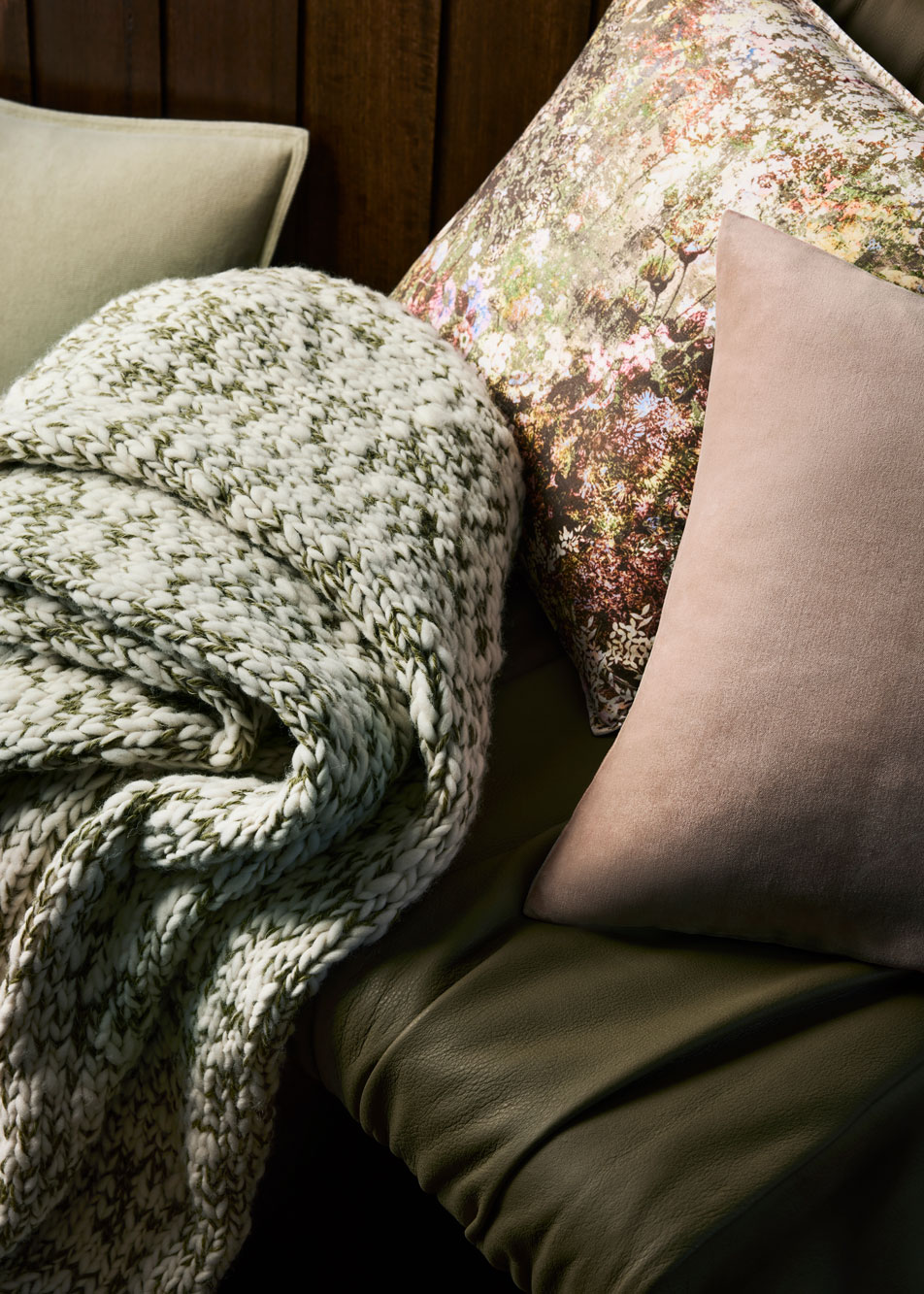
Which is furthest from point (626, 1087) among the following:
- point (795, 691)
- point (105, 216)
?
point (105, 216)

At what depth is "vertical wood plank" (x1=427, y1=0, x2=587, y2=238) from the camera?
3.50ft

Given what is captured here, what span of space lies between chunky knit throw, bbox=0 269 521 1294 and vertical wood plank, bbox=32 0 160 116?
2.22 feet

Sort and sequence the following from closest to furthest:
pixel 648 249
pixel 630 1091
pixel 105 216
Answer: pixel 630 1091
pixel 648 249
pixel 105 216

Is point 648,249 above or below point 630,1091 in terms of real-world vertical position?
above

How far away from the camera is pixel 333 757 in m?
0.50

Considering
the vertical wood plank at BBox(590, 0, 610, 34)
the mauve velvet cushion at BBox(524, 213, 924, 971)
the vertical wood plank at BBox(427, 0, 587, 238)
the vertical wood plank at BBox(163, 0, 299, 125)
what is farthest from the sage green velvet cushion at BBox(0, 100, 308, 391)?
the mauve velvet cushion at BBox(524, 213, 924, 971)

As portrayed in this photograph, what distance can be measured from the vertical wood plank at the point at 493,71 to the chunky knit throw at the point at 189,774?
660 mm

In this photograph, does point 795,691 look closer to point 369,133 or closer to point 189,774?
point 189,774

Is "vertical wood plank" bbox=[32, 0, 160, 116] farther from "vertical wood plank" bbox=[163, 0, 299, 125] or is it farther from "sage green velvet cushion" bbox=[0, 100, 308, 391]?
"sage green velvet cushion" bbox=[0, 100, 308, 391]

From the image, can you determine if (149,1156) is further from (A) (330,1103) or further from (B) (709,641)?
(B) (709,641)

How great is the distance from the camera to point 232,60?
3.56 feet

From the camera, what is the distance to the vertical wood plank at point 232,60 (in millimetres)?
1063

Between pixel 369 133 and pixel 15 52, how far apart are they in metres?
0.40

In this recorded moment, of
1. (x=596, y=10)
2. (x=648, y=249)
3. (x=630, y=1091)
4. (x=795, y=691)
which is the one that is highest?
(x=596, y=10)
